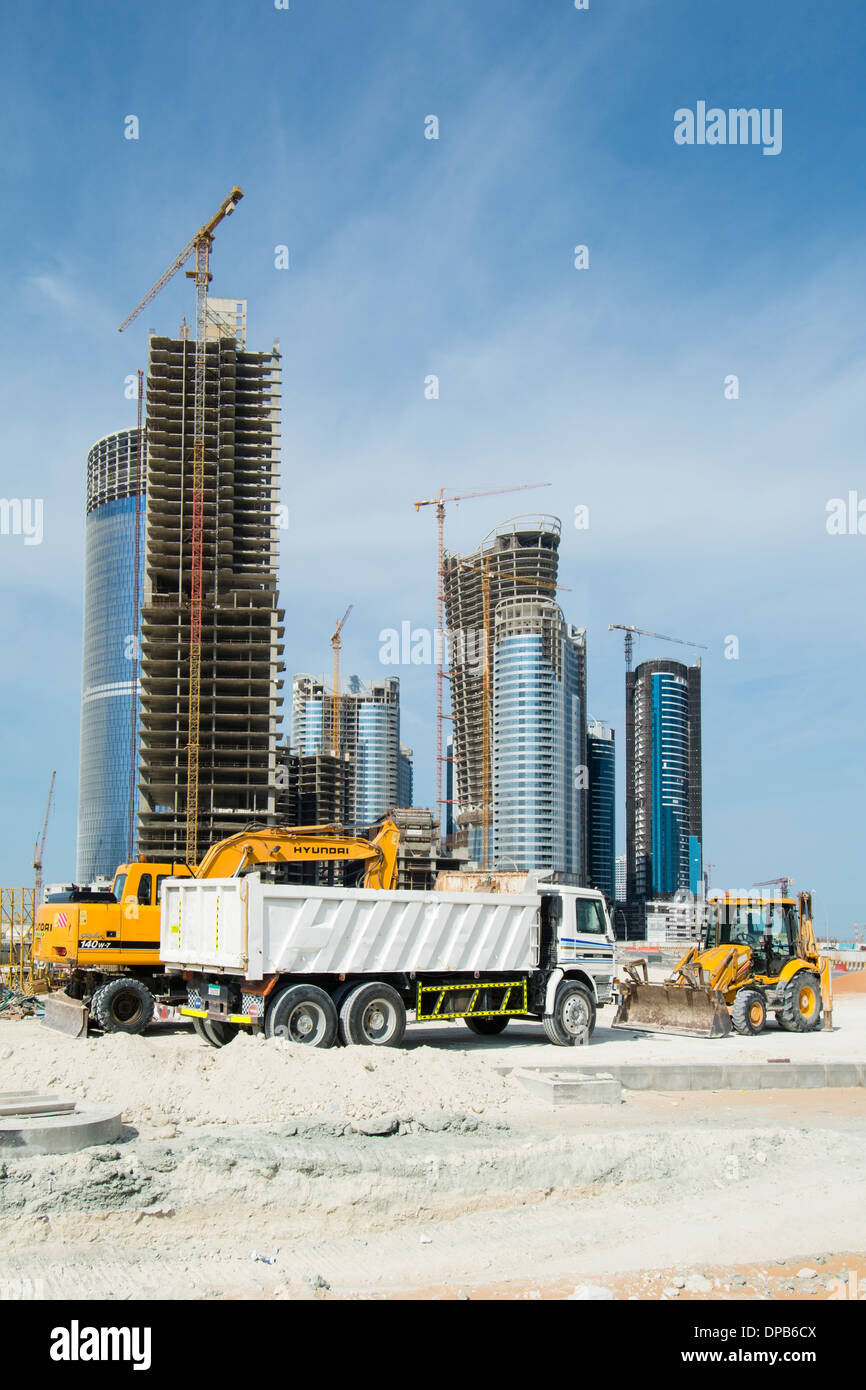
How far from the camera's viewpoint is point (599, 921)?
21.2 metres

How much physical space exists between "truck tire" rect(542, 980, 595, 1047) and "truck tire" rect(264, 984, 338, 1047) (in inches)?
188

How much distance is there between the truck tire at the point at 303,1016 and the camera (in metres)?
16.3

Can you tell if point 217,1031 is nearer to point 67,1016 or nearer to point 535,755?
point 67,1016

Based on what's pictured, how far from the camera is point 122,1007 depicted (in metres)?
20.6

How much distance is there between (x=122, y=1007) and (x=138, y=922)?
1516mm

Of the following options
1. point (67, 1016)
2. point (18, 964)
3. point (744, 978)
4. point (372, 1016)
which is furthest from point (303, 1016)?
point (18, 964)

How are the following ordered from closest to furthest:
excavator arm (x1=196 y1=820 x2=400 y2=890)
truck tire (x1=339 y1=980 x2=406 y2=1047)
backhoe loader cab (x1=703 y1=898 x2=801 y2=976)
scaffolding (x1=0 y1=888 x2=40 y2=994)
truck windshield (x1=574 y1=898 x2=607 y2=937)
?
1. truck tire (x1=339 y1=980 x2=406 y2=1047)
2. excavator arm (x1=196 y1=820 x2=400 y2=890)
3. truck windshield (x1=574 y1=898 x2=607 y2=937)
4. backhoe loader cab (x1=703 y1=898 x2=801 y2=976)
5. scaffolding (x1=0 y1=888 x2=40 y2=994)

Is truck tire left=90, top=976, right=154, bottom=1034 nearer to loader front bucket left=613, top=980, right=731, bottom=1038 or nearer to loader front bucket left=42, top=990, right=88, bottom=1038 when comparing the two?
loader front bucket left=42, top=990, right=88, bottom=1038

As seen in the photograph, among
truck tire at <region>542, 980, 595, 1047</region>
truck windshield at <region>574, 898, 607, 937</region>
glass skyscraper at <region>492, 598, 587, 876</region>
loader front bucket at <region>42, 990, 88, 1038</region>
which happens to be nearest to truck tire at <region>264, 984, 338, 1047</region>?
truck tire at <region>542, 980, 595, 1047</region>

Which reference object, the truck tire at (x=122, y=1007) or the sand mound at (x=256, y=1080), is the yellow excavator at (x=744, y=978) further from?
the truck tire at (x=122, y=1007)

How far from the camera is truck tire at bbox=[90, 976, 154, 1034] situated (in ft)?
66.9
